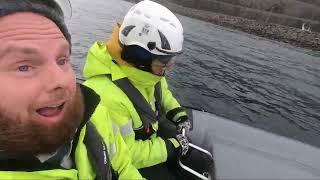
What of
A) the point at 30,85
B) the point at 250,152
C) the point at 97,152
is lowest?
the point at 250,152

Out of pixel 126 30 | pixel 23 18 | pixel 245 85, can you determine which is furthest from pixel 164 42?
pixel 245 85

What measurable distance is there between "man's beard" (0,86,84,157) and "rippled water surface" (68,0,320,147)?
21.8ft

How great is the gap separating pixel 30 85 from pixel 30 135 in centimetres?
20

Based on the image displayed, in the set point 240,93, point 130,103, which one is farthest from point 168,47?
point 240,93

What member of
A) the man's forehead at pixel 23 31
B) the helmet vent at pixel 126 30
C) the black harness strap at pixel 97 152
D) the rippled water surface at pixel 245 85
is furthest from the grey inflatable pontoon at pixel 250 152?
the rippled water surface at pixel 245 85

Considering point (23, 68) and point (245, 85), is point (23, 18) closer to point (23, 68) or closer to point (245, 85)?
point (23, 68)

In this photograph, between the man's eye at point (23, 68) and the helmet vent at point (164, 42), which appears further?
the helmet vent at point (164, 42)

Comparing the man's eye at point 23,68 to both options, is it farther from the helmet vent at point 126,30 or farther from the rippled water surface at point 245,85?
the rippled water surface at point 245,85

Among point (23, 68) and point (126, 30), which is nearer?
point (23, 68)

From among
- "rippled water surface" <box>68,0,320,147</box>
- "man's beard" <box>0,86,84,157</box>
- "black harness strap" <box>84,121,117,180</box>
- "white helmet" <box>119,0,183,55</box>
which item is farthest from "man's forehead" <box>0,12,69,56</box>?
"rippled water surface" <box>68,0,320,147</box>

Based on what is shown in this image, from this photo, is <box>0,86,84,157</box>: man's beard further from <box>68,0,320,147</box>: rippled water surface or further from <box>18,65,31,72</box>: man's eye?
<box>68,0,320,147</box>: rippled water surface

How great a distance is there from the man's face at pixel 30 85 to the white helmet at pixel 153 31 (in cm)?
171

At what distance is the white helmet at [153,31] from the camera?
10.5ft

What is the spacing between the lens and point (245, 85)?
447 inches
